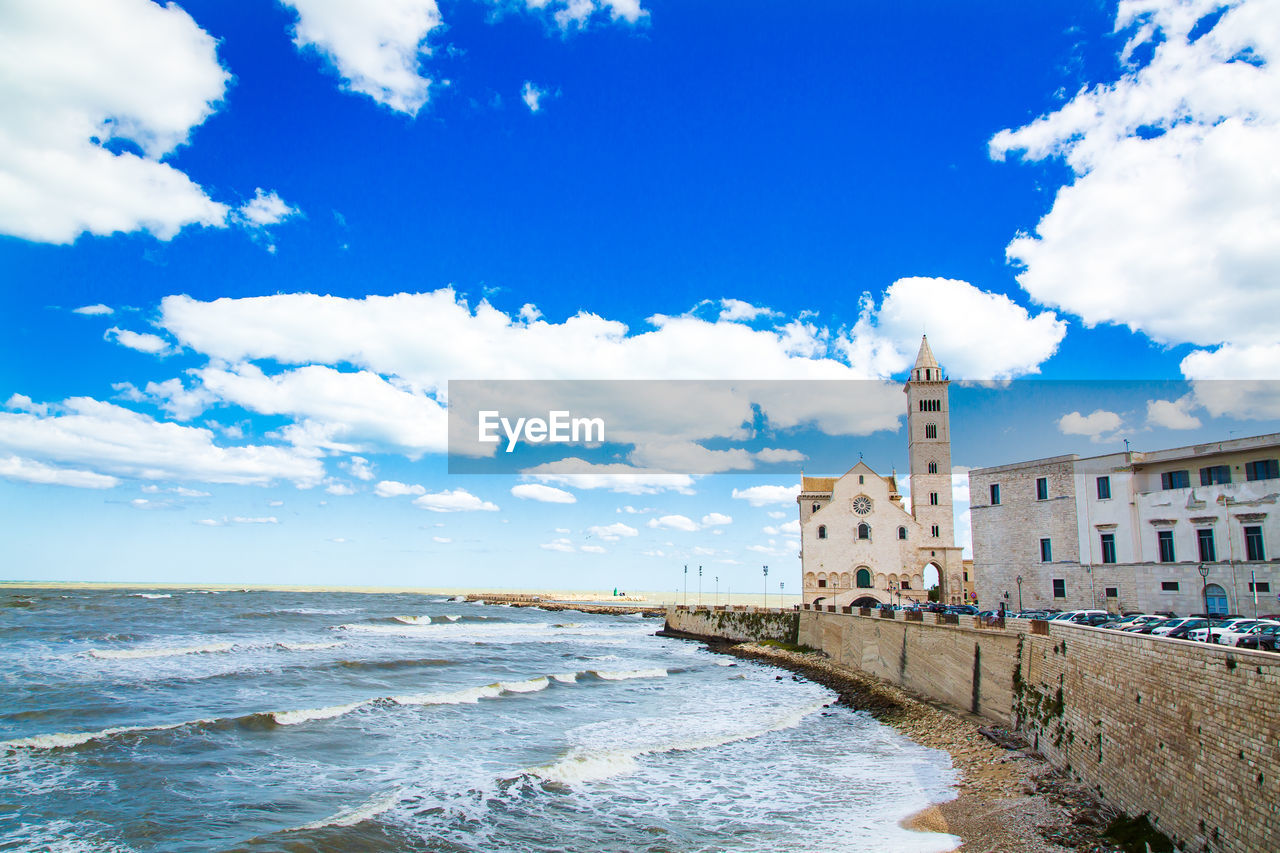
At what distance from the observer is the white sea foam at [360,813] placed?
14.0 m

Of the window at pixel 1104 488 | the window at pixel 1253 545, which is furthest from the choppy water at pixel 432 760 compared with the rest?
the window at pixel 1253 545

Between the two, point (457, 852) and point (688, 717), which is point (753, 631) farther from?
point (457, 852)

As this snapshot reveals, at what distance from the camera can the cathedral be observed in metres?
58.3

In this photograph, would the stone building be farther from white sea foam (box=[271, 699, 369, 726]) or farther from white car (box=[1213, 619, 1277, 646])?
white sea foam (box=[271, 699, 369, 726])

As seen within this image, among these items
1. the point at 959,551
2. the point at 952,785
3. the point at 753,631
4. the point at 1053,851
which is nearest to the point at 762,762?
the point at 952,785

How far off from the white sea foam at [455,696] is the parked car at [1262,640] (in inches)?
940

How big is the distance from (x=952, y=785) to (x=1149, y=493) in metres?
24.5

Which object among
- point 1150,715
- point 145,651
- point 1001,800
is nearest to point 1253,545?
point 1001,800

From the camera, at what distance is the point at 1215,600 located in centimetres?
3042

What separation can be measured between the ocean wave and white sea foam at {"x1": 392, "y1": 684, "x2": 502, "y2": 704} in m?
7.03

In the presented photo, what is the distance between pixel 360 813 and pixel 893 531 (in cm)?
5137

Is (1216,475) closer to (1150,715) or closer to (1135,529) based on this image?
(1135,529)

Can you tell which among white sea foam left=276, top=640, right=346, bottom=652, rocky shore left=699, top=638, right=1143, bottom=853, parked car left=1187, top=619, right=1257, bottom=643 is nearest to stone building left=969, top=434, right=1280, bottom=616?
parked car left=1187, top=619, right=1257, bottom=643

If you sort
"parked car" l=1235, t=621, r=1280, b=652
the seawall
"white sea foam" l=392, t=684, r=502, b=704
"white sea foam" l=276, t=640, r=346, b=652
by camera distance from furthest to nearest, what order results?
"white sea foam" l=276, t=640, r=346, b=652 → "white sea foam" l=392, t=684, r=502, b=704 → "parked car" l=1235, t=621, r=1280, b=652 → the seawall
